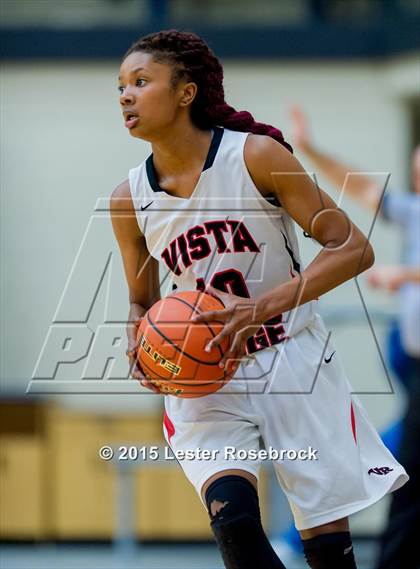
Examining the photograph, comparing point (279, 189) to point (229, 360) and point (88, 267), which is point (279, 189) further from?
point (88, 267)

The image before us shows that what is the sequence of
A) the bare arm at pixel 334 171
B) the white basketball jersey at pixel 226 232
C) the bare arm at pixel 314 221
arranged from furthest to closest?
the bare arm at pixel 334 171 → the white basketball jersey at pixel 226 232 → the bare arm at pixel 314 221

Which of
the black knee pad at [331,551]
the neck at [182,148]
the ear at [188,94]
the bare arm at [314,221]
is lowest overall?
the black knee pad at [331,551]

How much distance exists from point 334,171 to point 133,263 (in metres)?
2.25

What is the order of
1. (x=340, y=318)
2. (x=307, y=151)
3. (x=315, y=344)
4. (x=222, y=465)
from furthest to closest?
(x=340, y=318)
(x=307, y=151)
(x=315, y=344)
(x=222, y=465)

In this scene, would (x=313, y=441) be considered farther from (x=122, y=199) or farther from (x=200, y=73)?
(x=200, y=73)

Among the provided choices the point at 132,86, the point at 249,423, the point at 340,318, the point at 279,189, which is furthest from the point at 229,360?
the point at 340,318

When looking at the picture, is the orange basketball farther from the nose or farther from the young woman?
the nose

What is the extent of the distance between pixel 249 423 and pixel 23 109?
5.06 metres

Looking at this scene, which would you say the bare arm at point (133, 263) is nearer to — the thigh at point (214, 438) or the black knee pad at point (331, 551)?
the thigh at point (214, 438)

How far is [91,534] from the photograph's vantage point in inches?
344

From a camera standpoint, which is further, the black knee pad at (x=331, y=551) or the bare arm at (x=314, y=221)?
the black knee pad at (x=331, y=551)

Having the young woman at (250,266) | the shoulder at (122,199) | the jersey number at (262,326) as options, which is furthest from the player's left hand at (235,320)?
the shoulder at (122,199)

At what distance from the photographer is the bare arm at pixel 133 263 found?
4.34 m

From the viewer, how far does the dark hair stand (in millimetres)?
4152
